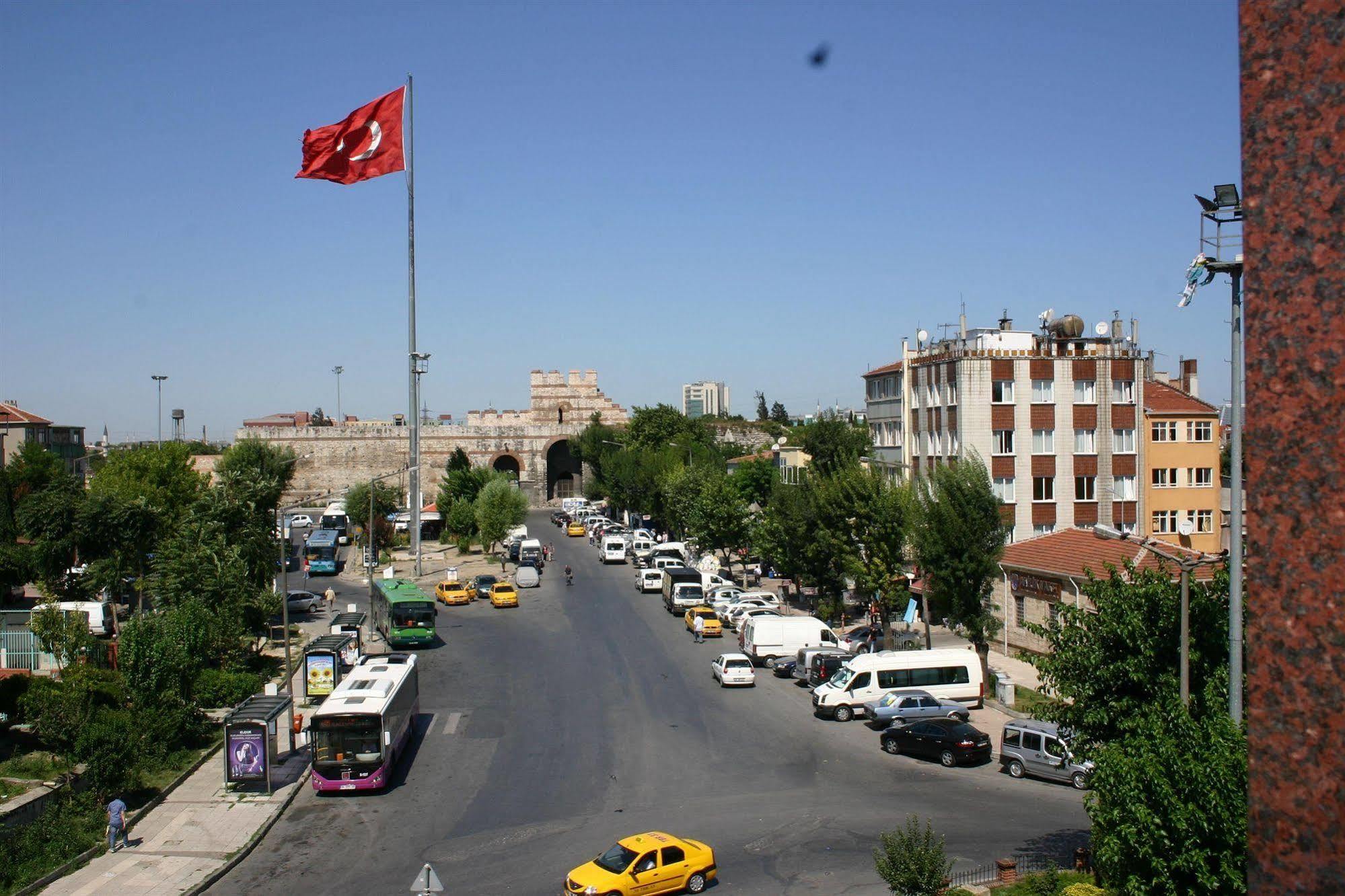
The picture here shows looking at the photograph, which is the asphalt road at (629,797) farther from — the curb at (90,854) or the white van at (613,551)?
the white van at (613,551)

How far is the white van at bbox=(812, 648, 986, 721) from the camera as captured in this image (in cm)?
2822

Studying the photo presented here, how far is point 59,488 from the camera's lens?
4159 centimetres

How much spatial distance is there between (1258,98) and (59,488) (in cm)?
4626

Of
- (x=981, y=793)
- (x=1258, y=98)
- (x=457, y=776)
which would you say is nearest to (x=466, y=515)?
(x=457, y=776)

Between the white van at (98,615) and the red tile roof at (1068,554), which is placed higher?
the red tile roof at (1068,554)

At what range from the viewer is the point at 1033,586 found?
34.9m

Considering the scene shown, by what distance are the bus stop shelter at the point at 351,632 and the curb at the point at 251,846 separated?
8139mm

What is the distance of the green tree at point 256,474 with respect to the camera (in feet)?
122

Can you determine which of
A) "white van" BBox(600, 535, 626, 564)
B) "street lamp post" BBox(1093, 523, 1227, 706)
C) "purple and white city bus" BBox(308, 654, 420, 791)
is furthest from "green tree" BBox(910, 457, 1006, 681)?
"white van" BBox(600, 535, 626, 564)

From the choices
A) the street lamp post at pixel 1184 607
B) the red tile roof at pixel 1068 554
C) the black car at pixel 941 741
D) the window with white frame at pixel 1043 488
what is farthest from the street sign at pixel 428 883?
the window with white frame at pixel 1043 488

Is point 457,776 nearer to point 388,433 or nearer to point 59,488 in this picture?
point 59,488

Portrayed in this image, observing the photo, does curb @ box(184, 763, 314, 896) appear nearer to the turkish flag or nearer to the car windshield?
the car windshield

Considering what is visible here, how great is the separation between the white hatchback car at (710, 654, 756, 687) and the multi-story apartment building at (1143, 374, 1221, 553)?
21235mm

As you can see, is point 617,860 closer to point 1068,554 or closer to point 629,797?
point 629,797
